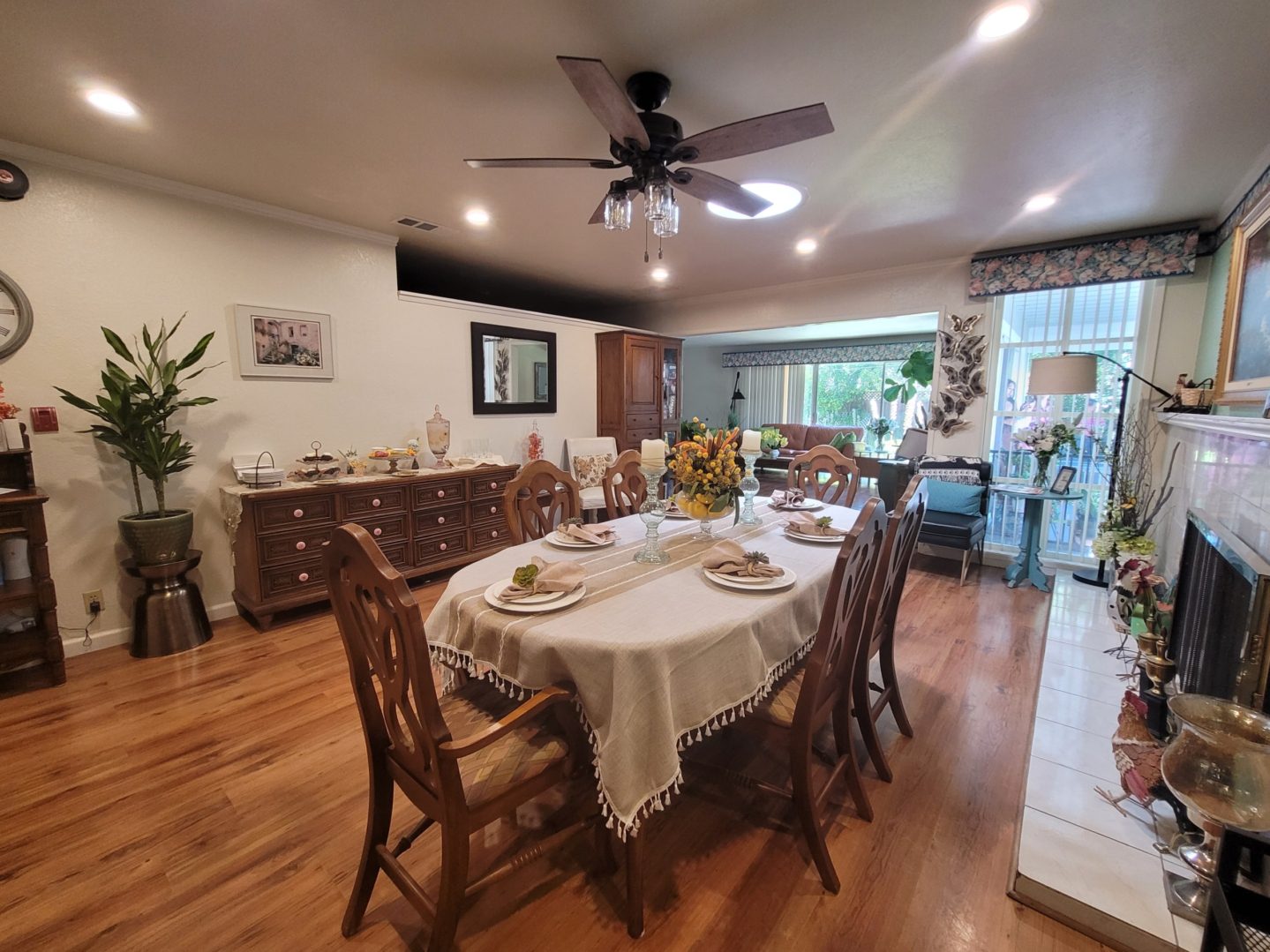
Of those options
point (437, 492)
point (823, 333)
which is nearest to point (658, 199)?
point (437, 492)

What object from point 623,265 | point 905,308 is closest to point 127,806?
point 623,265

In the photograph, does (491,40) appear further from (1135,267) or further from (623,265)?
(1135,267)

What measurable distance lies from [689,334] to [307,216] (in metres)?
3.67

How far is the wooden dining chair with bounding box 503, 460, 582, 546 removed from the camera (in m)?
2.13

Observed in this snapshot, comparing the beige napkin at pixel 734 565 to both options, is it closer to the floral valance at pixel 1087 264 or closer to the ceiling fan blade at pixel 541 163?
the ceiling fan blade at pixel 541 163

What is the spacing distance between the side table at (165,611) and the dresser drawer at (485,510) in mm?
1555

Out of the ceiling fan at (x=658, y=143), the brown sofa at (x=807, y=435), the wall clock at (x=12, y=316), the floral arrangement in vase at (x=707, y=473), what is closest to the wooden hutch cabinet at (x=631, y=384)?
the ceiling fan at (x=658, y=143)

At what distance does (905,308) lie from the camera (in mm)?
4199

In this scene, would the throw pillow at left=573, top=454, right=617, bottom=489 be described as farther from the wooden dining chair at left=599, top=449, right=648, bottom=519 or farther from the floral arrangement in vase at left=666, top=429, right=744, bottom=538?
the floral arrangement in vase at left=666, top=429, right=744, bottom=538

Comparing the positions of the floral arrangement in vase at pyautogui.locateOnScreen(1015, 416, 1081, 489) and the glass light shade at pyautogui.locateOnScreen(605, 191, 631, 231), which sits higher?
the glass light shade at pyautogui.locateOnScreen(605, 191, 631, 231)

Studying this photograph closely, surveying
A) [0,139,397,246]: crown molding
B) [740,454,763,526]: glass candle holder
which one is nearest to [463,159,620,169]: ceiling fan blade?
[740,454,763,526]: glass candle holder

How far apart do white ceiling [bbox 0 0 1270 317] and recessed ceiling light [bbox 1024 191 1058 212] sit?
0.07 m

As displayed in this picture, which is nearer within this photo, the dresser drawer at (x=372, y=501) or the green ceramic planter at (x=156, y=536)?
the green ceramic planter at (x=156, y=536)

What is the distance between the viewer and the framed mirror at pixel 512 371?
13.8 ft
